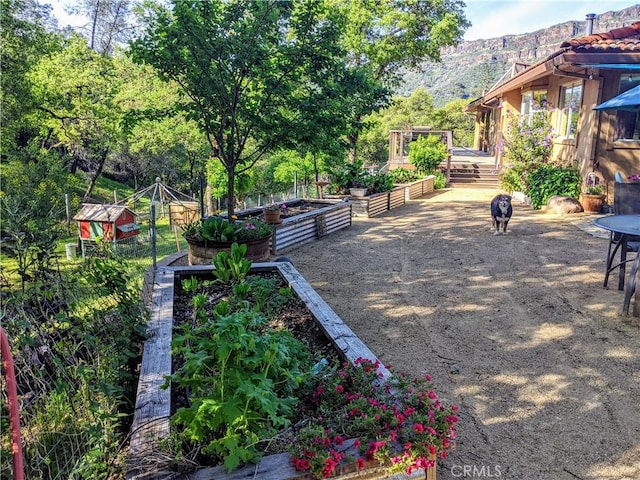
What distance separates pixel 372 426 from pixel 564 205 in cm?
917

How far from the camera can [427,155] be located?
49.2ft

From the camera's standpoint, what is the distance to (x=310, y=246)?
7715mm

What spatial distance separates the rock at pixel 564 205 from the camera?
373 inches

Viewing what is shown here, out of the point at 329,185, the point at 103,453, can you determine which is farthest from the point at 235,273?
the point at 329,185

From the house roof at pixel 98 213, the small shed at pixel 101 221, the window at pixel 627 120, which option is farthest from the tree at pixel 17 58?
the window at pixel 627 120

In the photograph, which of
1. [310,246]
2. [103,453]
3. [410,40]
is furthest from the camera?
[410,40]

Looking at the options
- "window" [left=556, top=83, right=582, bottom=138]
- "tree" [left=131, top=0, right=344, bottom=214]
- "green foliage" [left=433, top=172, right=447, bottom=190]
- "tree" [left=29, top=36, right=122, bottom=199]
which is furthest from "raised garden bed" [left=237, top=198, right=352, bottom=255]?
"tree" [left=29, top=36, right=122, bottom=199]

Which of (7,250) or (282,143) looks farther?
(282,143)

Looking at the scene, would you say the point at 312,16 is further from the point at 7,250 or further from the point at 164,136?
the point at 164,136

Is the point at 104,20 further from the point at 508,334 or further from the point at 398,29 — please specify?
the point at 508,334

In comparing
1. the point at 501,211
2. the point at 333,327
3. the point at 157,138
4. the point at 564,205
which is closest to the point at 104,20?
the point at 157,138

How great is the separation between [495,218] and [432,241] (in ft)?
4.03

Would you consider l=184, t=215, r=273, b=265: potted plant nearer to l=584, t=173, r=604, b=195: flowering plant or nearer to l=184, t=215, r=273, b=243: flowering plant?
l=184, t=215, r=273, b=243: flowering plant

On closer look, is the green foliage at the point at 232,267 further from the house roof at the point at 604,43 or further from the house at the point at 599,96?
the house roof at the point at 604,43
